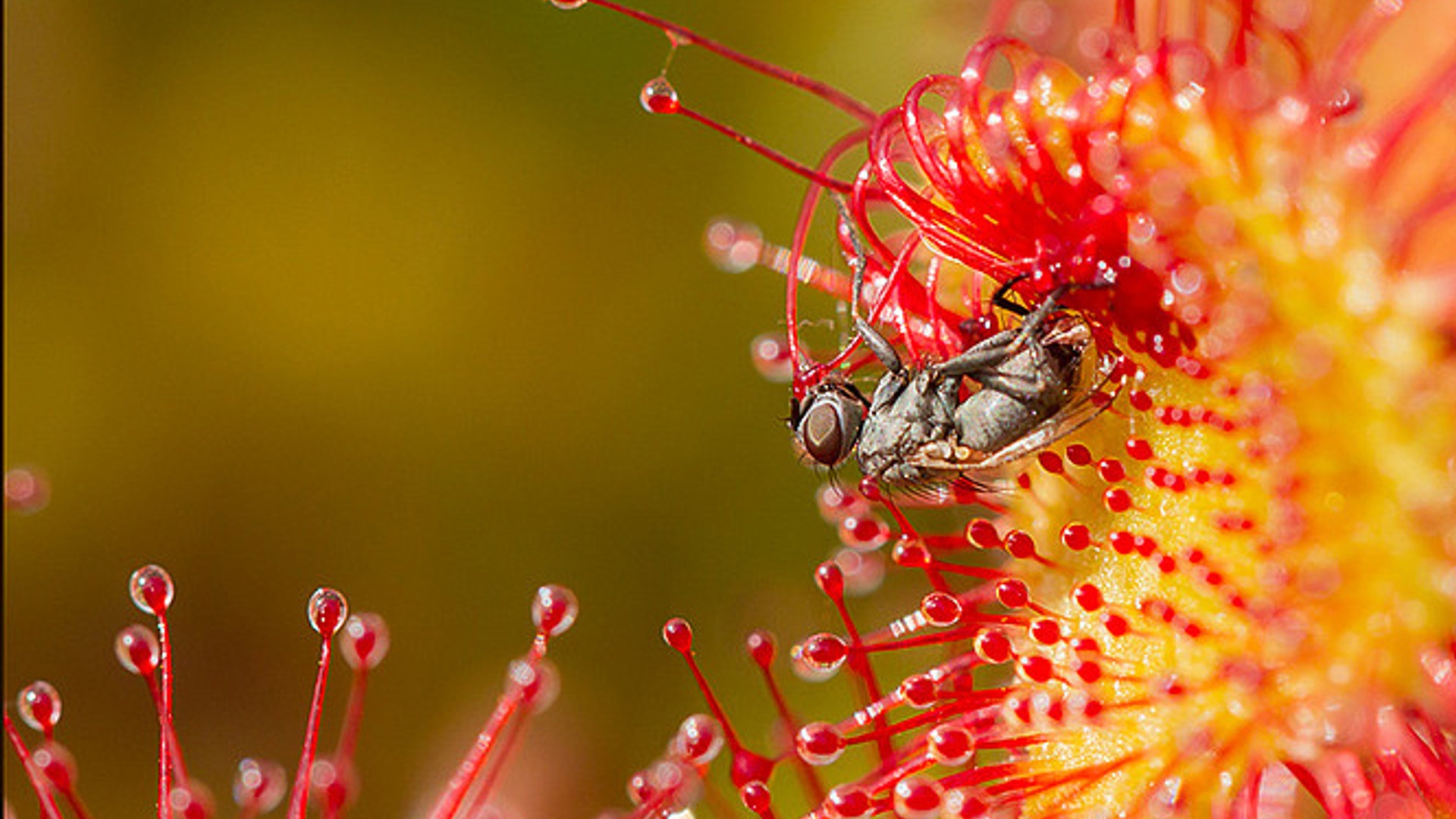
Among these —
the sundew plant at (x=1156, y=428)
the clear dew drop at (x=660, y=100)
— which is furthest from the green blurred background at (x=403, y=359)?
the clear dew drop at (x=660, y=100)

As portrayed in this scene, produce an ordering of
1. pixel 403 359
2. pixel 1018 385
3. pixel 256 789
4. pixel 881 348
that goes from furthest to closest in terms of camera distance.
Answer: pixel 403 359
pixel 256 789
pixel 881 348
pixel 1018 385

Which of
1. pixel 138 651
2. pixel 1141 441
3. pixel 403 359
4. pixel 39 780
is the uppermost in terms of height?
pixel 403 359

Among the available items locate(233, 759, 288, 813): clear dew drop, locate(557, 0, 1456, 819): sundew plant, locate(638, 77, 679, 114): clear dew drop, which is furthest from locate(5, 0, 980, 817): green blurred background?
locate(638, 77, 679, 114): clear dew drop

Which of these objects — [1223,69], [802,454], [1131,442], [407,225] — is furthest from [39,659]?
[1223,69]

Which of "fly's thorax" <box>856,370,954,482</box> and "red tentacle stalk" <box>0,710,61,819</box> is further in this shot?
"red tentacle stalk" <box>0,710,61,819</box>

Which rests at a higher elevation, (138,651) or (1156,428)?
(1156,428)

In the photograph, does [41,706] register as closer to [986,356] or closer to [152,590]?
[152,590]

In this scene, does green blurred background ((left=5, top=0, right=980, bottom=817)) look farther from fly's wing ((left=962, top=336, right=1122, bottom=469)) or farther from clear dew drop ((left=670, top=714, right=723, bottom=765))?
fly's wing ((left=962, top=336, right=1122, bottom=469))

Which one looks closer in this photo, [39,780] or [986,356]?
[986,356]

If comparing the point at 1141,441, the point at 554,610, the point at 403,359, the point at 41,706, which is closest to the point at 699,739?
the point at 554,610
